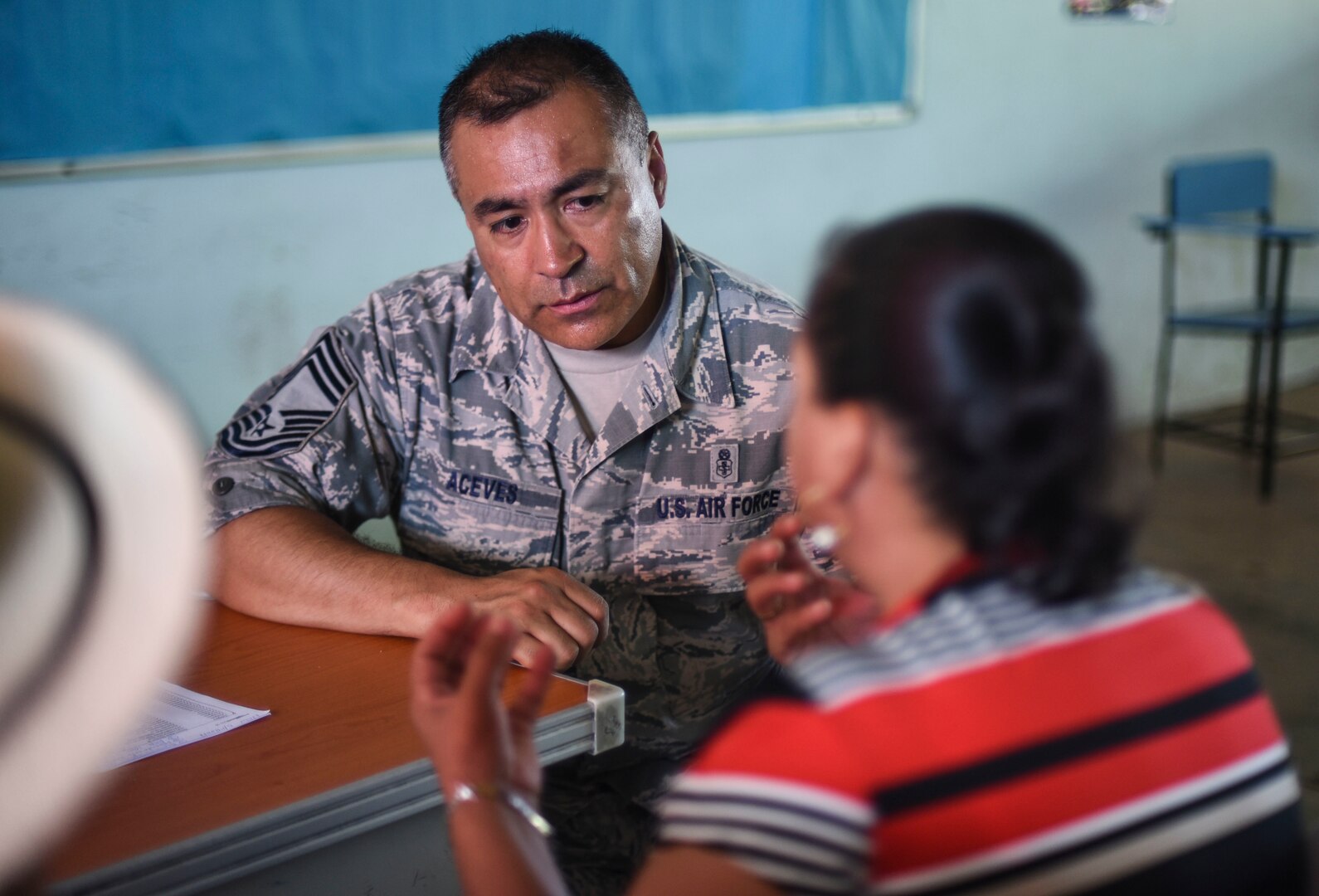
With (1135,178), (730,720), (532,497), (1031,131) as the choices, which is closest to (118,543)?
(730,720)

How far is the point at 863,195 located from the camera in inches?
157

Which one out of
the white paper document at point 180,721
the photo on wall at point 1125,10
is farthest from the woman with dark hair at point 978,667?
the photo on wall at point 1125,10

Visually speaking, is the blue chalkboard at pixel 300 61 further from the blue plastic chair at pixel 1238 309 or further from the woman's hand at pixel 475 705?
the woman's hand at pixel 475 705

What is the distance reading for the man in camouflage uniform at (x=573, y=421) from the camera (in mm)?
1521

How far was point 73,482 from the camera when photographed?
0.42 m

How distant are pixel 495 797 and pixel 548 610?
43cm

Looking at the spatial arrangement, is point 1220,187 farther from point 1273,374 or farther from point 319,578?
point 319,578

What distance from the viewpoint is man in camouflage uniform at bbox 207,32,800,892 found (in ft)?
4.99

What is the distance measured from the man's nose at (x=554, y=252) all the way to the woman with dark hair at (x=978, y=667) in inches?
31.0

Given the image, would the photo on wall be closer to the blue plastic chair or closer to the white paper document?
the blue plastic chair

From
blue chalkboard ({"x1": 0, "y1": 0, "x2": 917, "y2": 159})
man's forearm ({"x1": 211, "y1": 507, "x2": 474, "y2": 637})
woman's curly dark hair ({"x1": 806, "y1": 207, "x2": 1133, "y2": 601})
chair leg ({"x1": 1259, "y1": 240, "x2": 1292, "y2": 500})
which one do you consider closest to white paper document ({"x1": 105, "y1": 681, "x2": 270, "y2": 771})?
man's forearm ({"x1": 211, "y1": 507, "x2": 474, "y2": 637})

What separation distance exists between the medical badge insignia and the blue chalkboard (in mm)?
1538

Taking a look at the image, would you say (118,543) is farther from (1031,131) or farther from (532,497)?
(1031,131)

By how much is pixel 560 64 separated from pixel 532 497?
1.75 ft
